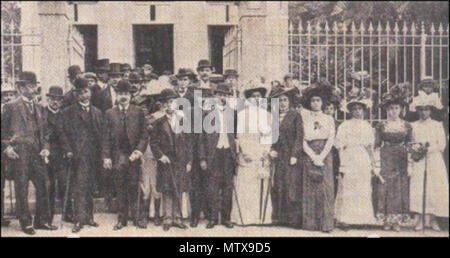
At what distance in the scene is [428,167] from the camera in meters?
7.16

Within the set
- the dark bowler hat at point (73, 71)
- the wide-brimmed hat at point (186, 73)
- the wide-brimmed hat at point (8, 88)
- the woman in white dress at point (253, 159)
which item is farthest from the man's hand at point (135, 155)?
the wide-brimmed hat at point (8, 88)

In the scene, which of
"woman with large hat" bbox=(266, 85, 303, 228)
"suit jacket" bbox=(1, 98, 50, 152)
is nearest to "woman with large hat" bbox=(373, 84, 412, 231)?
"woman with large hat" bbox=(266, 85, 303, 228)

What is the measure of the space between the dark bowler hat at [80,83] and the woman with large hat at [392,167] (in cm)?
367

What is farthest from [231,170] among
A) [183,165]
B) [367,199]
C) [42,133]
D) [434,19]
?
[434,19]

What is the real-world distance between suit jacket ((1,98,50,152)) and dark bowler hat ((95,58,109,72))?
913 mm

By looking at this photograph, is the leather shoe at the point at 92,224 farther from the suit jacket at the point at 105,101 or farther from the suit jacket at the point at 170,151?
the suit jacket at the point at 105,101

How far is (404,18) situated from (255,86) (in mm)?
2367

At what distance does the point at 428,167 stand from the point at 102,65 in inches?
173

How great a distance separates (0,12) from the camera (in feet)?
24.2

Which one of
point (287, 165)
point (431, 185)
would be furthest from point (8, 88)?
point (431, 185)

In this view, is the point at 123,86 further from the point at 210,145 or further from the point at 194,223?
the point at 194,223

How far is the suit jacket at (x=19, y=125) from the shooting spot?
6.79m

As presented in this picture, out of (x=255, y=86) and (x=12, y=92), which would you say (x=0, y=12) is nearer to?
(x=12, y=92)
